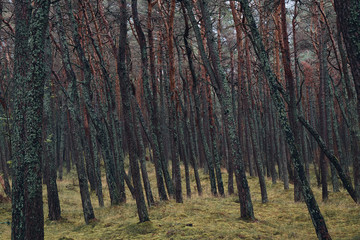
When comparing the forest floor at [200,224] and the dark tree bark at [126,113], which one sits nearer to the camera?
the forest floor at [200,224]

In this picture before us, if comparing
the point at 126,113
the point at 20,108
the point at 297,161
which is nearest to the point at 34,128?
the point at 20,108

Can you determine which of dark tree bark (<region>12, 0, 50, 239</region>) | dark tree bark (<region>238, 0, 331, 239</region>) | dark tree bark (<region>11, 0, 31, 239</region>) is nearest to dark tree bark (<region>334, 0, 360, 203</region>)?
dark tree bark (<region>238, 0, 331, 239</region>)

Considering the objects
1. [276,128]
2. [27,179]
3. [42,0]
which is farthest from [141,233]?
[276,128]

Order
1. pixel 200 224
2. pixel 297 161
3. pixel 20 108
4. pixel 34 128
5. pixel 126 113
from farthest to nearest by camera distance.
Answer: pixel 126 113 → pixel 200 224 → pixel 297 161 → pixel 20 108 → pixel 34 128

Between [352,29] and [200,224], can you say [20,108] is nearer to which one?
[200,224]

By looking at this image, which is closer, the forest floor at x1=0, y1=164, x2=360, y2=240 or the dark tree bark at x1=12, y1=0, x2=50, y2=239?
the dark tree bark at x1=12, y1=0, x2=50, y2=239

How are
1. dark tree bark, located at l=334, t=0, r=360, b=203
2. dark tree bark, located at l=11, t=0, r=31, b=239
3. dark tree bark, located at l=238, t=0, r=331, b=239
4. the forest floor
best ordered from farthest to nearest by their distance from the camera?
the forest floor → dark tree bark, located at l=238, t=0, r=331, b=239 → dark tree bark, located at l=11, t=0, r=31, b=239 → dark tree bark, located at l=334, t=0, r=360, b=203

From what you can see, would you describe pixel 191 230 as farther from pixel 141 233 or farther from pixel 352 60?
pixel 352 60

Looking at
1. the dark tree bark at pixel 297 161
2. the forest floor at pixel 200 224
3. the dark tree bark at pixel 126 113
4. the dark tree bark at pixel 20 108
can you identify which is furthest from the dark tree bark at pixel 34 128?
the dark tree bark at pixel 297 161

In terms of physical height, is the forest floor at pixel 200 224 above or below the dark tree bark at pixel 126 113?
below

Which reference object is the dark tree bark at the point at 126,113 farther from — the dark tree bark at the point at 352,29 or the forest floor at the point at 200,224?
the dark tree bark at the point at 352,29

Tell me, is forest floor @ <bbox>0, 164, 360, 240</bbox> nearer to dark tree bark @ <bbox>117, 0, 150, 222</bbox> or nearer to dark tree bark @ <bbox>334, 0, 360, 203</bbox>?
dark tree bark @ <bbox>117, 0, 150, 222</bbox>

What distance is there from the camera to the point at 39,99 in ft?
17.0

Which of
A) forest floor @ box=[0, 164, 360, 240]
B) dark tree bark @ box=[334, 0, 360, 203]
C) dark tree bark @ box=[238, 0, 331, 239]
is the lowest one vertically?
forest floor @ box=[0, 164, 360, 240]
